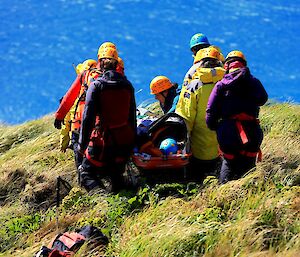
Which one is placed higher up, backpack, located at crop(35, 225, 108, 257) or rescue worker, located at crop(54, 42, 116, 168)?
rescue worker, located at crop(54, 42, 116, 168)

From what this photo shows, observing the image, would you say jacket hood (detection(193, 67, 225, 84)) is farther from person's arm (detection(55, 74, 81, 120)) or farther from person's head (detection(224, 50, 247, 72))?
person's arm (detection(55, 74, 81, 120))

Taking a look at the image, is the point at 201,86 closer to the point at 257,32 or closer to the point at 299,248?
the point at 299,248

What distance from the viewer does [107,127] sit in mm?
6012

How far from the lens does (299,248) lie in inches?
173

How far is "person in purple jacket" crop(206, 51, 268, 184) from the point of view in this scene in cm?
569

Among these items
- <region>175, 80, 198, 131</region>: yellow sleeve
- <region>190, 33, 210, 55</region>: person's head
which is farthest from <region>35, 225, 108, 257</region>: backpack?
<region>190, 33, 210, 55</region>: person's head

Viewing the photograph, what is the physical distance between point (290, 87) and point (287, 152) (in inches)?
484

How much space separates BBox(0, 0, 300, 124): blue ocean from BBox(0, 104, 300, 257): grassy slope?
11186mm

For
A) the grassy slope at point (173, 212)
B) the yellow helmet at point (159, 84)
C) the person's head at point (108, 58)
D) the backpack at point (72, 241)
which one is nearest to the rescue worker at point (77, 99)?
the person's head at point (108, 58)

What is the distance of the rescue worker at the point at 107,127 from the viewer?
5.82 metres

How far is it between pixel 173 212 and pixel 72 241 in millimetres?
893

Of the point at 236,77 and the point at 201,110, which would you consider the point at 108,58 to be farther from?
the point at 236,77

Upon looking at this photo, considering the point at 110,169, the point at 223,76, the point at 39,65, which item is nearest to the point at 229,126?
the point at 223,76

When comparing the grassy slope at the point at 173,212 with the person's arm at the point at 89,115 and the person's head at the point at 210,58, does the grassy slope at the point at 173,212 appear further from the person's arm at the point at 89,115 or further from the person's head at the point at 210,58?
the person's head at the point at 210,58
